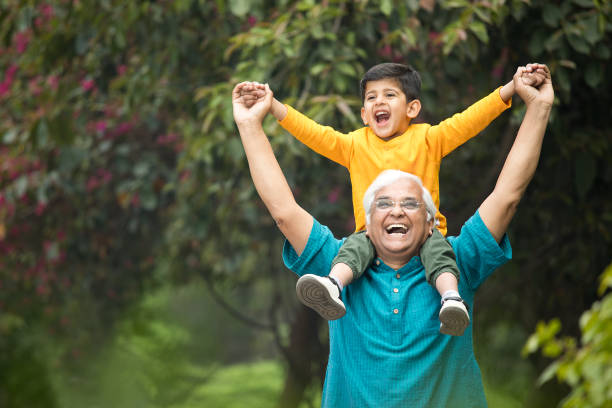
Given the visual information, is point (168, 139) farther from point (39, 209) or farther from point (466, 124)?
point (466, 124)

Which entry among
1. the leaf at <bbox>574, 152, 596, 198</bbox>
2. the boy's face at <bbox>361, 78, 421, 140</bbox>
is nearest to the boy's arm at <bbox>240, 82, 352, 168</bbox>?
the boy's face at <bbox>361, 78, 421, 140</bbox>

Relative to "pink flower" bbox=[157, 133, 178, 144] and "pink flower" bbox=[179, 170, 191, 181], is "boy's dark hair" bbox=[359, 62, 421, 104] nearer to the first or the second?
"pink flower" bbox=[179, 170, 191, 181]

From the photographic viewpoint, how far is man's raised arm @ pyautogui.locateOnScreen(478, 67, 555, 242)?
247 cm

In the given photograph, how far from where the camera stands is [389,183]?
252 cm

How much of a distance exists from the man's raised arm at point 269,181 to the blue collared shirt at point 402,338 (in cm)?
5

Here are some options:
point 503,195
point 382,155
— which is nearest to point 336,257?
point 382,155

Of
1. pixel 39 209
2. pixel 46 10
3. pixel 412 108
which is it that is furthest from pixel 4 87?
pixel 412 108

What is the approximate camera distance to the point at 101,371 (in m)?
9.88

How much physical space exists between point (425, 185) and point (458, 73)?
2496 millimetres

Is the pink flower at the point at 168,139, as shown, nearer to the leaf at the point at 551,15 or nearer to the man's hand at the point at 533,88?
the leaf at the point at 551,15

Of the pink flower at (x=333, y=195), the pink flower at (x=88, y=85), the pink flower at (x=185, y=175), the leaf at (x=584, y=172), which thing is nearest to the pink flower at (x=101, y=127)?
the pink flower at (x=88, y=85)

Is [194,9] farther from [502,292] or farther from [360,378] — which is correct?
[360,378]

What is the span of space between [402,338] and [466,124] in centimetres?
67

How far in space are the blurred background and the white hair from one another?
483mm
